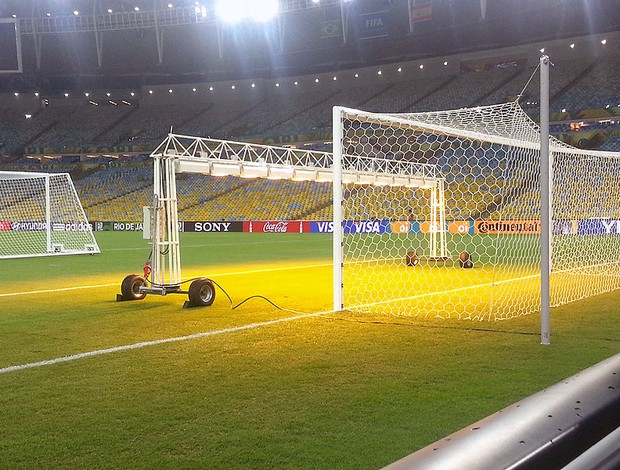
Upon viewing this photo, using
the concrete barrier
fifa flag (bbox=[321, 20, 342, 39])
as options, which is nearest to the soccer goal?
the concrete barrier

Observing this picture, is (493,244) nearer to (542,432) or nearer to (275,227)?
(275,227)

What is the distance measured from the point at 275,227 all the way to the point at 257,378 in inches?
1291

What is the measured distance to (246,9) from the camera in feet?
149

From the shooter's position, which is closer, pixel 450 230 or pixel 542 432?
pixel 542 432

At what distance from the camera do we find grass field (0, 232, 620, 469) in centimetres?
360

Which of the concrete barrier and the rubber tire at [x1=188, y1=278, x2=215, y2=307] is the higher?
the concrete barrier

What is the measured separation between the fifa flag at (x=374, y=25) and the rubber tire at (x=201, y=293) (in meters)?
34.6

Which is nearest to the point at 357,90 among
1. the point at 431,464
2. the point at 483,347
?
the point at 483,347

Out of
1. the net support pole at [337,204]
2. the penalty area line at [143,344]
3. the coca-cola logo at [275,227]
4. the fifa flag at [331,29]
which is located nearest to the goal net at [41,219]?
the coca-cola logo at [275,227]

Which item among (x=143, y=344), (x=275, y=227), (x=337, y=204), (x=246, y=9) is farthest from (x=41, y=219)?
(x=143, y=344)

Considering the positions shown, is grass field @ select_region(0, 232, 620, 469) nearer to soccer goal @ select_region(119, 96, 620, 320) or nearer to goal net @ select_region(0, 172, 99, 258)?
soccer goal @ select_region(119, 96, 620, 320)

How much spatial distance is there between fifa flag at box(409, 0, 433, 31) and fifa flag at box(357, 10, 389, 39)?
168 cm

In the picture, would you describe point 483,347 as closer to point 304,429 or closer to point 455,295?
point 304,429

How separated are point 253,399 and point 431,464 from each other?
3534 millimetres
